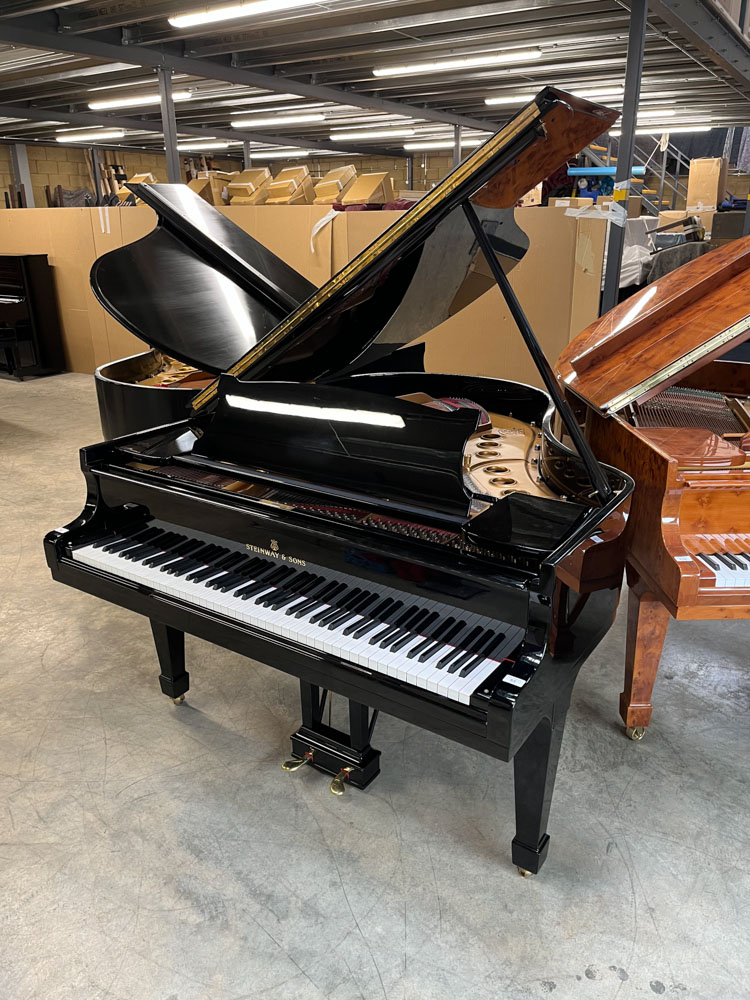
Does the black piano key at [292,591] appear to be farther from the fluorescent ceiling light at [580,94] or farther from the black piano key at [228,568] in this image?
the fluorescent ceiling light at [580,94]

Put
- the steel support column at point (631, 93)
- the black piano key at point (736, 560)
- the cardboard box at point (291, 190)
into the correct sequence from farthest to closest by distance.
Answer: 1. the cardboard box at point (291, 190)
2. the steel support column at point (631, 93)
3. the black piano key at point (736, 560)

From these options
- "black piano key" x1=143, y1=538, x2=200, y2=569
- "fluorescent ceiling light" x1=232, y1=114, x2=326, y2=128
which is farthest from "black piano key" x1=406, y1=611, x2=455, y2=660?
"fluorescent ceiling light" x1=232, y1=114, x2=326, y2=128

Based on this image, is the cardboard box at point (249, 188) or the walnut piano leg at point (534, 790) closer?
the walnut piano leg at point (534, 790)

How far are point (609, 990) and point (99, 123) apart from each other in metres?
11.3

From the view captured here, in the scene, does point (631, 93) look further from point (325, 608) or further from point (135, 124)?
point (135, 124)

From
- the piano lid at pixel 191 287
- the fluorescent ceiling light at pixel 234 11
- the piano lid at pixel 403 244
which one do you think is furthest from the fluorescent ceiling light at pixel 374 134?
the piano lid at pixel 403 244

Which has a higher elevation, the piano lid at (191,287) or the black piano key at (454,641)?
the piano lid at (191,287)

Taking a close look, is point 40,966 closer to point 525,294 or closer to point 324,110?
point 525,294

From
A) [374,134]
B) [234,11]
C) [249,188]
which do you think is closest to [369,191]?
[249,188]

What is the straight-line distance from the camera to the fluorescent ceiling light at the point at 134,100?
8227 mm

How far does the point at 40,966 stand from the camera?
66.5 inches

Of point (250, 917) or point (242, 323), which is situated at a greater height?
point (242, 323)

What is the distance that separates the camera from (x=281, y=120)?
33.6ft

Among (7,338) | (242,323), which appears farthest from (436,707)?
(7,338)
